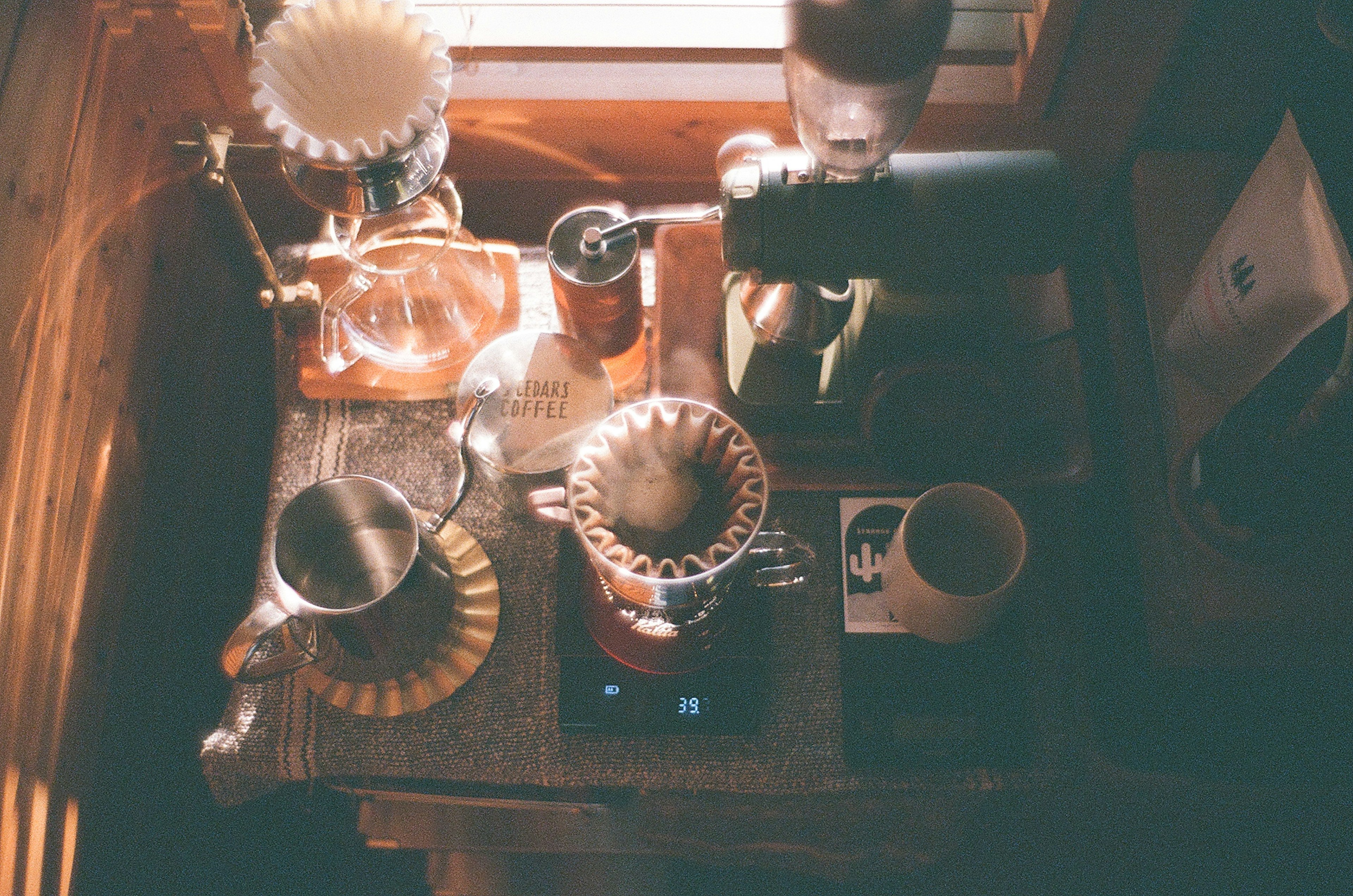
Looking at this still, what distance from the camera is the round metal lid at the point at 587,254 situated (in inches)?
36.1

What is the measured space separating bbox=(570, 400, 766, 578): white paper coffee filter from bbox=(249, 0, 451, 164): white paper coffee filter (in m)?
0.30

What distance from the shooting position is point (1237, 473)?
83cm

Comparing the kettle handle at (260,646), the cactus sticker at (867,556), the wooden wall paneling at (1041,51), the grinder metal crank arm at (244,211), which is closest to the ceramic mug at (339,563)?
the kettle handle at (260,646)

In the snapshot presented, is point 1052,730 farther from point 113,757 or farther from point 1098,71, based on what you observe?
point 113,757

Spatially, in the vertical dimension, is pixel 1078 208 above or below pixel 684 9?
below

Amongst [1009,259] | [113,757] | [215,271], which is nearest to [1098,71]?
[1009,259]

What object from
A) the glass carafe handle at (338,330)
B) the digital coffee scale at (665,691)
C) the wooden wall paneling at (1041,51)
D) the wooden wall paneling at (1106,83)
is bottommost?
the digital coffee scale at (665,691)

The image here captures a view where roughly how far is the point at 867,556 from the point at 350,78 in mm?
672

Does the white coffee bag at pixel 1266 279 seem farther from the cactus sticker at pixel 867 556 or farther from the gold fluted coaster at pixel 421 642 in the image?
the gold fluted coaster at pixel 421 642

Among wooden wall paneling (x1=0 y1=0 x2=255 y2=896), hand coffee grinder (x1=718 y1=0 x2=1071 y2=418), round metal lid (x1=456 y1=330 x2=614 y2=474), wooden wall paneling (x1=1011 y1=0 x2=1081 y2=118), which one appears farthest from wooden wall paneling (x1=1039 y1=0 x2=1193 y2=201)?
wooden wall paneling (x1=0 y1=0 x2=255 y2=896)

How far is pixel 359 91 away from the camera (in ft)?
2.56

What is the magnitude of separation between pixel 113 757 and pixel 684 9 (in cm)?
116

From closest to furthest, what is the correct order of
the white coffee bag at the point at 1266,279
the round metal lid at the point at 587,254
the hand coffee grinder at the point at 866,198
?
the hand coffee grinder at the point at 866,198
the white coffee bag at the point at 1266,279
the round metal lid at the point at 587,254

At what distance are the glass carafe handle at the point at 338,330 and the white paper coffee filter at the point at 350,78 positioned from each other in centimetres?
30
